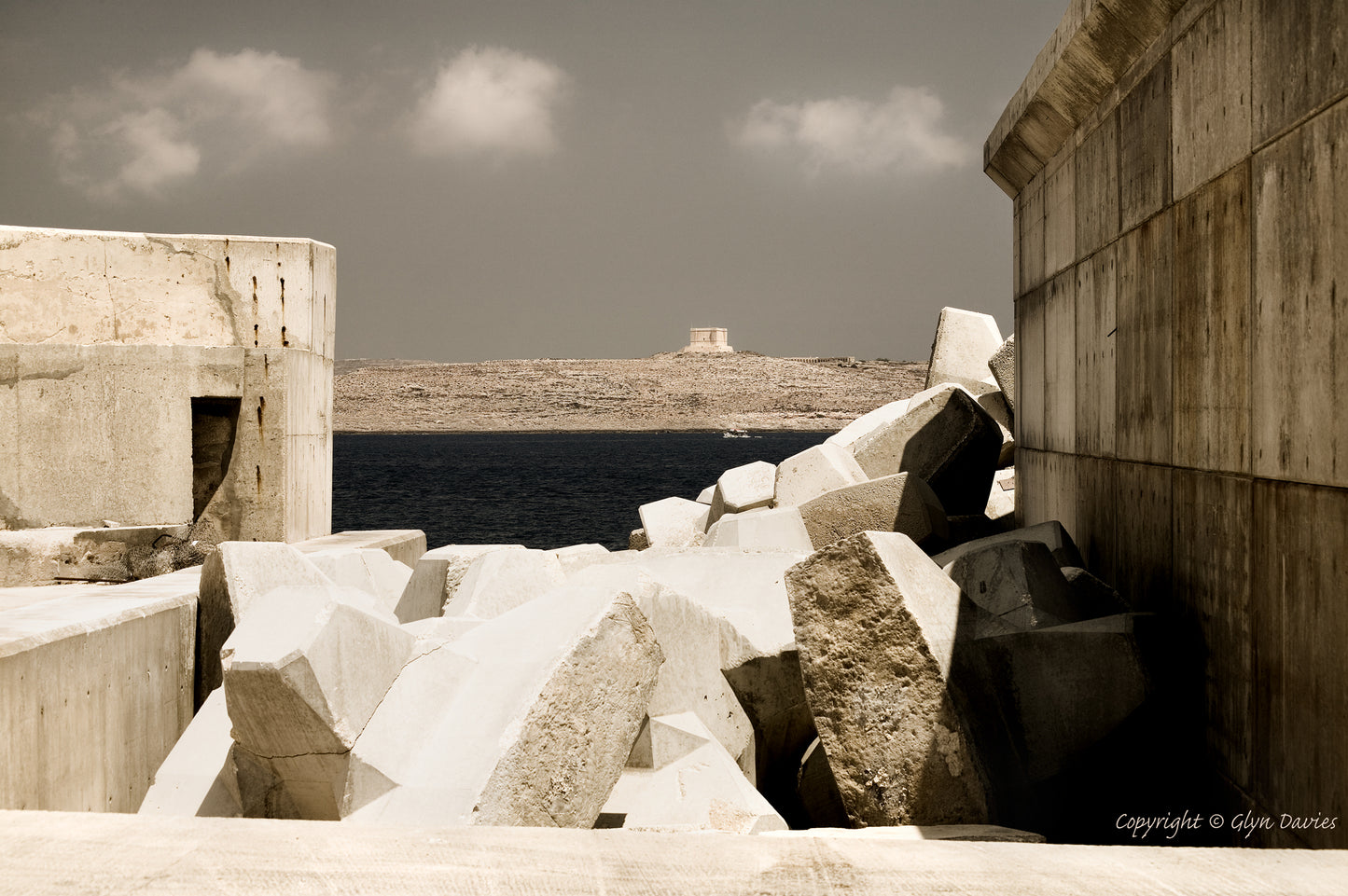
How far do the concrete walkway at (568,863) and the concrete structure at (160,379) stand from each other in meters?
4.29

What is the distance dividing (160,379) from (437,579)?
209 centimetres

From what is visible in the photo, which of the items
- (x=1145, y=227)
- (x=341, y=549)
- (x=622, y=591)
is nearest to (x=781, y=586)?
(x=622, y=591)

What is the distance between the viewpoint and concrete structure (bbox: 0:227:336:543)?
18.6ft

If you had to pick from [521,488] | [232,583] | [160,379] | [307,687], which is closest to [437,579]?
[232,583]

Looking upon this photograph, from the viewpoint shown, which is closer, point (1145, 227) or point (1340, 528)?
point (1340, 528)

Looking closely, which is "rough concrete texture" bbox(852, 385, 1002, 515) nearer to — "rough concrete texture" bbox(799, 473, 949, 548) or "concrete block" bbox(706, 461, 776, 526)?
"concrete block" bbox(706, 461, 776, 526)

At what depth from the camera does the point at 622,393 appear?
362ft

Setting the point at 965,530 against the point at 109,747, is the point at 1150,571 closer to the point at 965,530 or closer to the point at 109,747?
the point at 965,530

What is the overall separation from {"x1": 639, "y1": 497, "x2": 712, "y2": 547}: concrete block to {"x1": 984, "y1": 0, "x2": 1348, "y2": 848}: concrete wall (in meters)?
3.89

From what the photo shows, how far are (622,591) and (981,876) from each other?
1.98 metres

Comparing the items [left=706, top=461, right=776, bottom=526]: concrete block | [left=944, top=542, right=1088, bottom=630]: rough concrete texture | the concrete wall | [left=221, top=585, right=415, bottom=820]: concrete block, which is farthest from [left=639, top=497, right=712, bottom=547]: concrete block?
[left=221, top=585, right=415, bottom=820]: concrete block

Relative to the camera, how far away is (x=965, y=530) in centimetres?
687

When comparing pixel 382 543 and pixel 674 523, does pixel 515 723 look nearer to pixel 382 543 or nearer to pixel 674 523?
pixel 382 543

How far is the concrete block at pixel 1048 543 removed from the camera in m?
4.69
